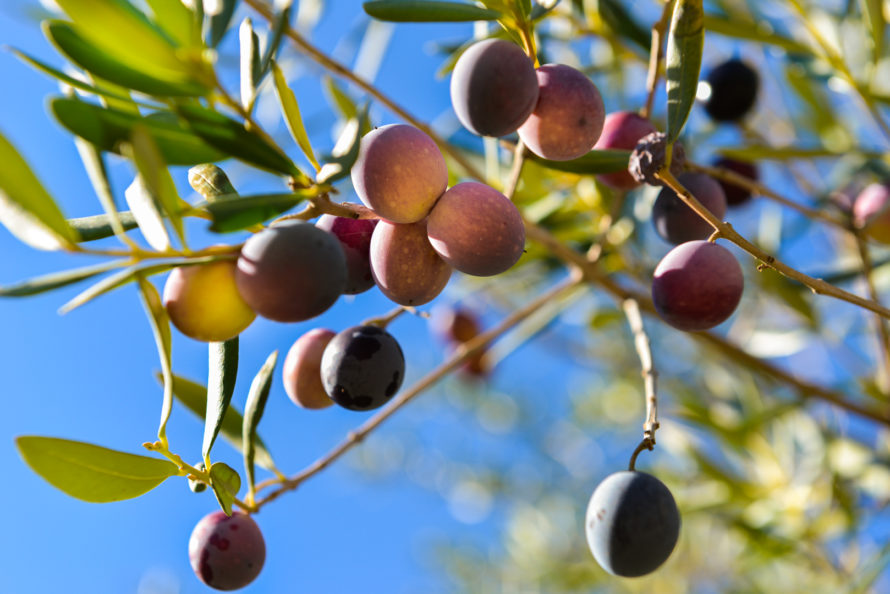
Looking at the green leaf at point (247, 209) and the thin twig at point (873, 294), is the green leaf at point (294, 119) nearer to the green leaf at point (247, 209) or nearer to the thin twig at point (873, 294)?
the green leaf at point (247, 209)

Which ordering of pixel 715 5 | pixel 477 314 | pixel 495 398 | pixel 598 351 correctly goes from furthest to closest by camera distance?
pixel 495 398, pixel 598 351, pixel 477 314, pixel 715 5

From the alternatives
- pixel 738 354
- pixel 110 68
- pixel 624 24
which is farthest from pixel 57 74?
pixel 738 354

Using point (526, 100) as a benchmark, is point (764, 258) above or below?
below

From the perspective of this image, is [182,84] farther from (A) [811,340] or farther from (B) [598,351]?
(B) [598,351]

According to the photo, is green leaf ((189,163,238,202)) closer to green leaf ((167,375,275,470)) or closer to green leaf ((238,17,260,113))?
green leaf ((238,17,260,113))

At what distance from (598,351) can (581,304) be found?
68cm

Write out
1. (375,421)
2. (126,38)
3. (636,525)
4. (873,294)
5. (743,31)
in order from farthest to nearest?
(743,31) → (873,294) → (375,421) → (636,525) → (126,38)

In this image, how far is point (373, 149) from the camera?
2.37 ft

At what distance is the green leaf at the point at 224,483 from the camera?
2.57 feet

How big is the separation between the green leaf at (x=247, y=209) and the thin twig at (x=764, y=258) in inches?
13.6

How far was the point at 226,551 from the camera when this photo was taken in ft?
2.79

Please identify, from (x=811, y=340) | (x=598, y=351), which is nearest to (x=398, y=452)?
(x=598, y=351)

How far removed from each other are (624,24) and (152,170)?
0.95m

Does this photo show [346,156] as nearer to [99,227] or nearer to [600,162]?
[99,227]
